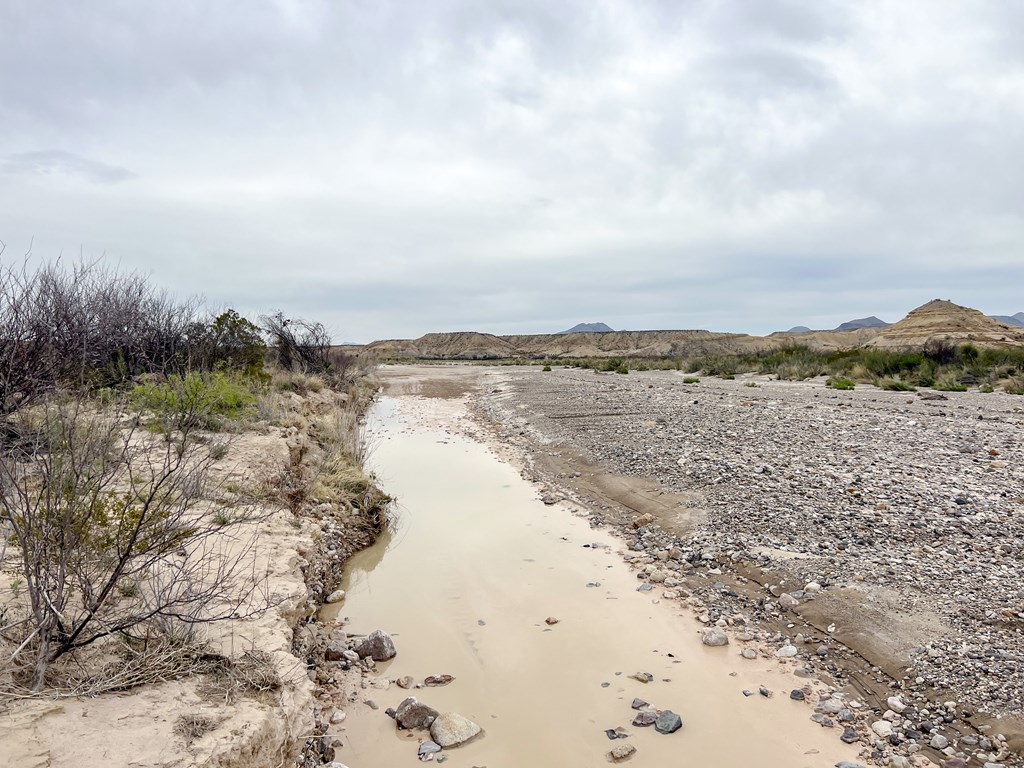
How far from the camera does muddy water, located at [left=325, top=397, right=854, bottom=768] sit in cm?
384

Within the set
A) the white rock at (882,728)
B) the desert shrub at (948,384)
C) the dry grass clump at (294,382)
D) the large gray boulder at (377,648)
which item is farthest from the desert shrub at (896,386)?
the large gray boulder at (377,648)

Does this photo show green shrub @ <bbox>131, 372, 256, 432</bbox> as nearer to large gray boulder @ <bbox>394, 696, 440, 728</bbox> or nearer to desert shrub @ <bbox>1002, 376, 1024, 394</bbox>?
large gray boulder @ <bbox>394, 696, 440, 728</bbox>

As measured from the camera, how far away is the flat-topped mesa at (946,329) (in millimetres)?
37344

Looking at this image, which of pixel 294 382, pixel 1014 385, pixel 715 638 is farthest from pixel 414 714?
pixel 1014 385

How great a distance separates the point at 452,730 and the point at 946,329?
46.8 m

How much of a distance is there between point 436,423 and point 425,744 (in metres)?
15.4

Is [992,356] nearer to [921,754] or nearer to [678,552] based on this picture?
[678,552]

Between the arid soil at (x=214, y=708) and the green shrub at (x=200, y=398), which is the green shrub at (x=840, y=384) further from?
the arid soil at (x=214, y=708)

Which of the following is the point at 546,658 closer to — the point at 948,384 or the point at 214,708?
the point at 214,708

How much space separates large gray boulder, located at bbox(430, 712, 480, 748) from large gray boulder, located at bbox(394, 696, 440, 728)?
65 mm

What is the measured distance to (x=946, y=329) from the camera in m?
40.6

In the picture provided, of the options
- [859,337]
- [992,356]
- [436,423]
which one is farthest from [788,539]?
[859,337]

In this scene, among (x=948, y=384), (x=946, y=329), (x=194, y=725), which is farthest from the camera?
(x=946, y=329)

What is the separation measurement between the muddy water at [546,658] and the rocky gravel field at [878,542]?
439 millimetres
